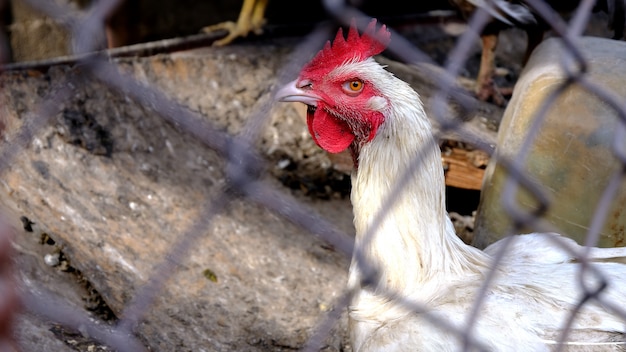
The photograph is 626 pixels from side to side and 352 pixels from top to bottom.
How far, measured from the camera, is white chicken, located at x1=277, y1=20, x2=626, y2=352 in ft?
6.06

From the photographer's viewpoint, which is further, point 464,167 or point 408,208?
point 464,167

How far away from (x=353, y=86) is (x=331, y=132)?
166 millimetres

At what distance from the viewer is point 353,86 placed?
2172 mm

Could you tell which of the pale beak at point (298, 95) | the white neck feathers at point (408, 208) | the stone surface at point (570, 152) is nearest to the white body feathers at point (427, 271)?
the white neck feathers at point (408, 208)

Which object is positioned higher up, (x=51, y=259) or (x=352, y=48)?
(x=352, y=48)

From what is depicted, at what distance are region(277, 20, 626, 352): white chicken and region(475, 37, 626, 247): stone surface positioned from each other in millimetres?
370

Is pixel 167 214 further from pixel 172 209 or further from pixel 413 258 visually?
pixel 413 258

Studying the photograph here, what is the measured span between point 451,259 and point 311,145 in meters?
1.98

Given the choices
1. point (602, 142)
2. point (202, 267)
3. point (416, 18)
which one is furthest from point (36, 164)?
point (416, 18)

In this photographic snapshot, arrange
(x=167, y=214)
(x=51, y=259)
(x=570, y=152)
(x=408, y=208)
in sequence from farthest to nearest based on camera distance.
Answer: (x=167, y=214) → (x=51, y=259) → (x=570, y=152) → (x=408, y=208)

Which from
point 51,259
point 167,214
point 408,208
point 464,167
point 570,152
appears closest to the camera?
point 408,208

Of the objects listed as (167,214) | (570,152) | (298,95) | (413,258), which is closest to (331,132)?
(298,95)

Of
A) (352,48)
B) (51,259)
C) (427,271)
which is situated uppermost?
(352,48)

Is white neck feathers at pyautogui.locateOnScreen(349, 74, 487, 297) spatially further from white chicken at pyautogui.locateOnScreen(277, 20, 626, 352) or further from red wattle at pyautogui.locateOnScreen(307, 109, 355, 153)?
red wattle at pyautogui.locateOnScreen(307, 109, 355, 153)
